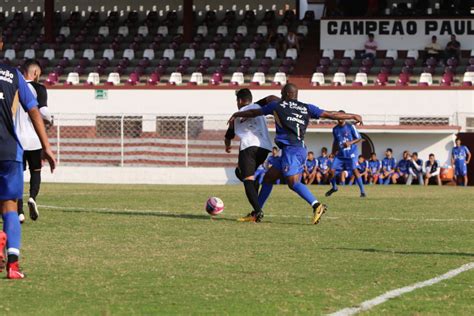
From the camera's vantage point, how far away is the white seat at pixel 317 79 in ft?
139

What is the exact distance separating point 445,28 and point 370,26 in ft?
9.20

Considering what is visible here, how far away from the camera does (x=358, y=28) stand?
4588 centimetres

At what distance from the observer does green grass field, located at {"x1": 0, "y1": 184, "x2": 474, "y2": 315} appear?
27.1 ft

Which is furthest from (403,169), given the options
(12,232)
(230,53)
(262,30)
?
(12,232)

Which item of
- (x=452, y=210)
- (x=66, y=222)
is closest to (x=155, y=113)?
(x=452, y=210)

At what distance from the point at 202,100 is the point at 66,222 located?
26991 mm

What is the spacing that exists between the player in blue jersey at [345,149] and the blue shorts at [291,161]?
9.42 metres

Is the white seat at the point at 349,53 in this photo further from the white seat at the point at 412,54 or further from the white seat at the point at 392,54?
the white seat at the point at 412,54

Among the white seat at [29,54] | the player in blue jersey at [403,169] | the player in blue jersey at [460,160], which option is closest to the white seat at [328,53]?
the player in blue jersey at [403,169]

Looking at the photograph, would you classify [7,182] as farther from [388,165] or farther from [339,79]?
[339,79]

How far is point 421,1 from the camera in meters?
47.3

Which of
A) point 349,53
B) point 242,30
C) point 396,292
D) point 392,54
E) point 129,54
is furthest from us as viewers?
point 242,30

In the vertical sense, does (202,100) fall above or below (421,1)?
below

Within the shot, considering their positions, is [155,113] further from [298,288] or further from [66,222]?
[298,288]
